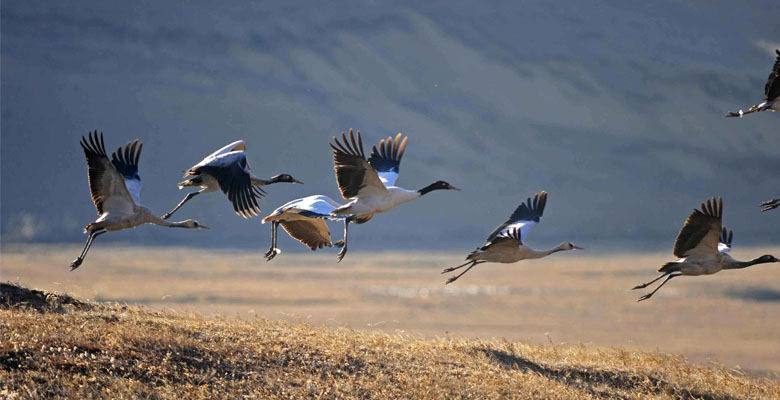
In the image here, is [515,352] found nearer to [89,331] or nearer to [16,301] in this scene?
[89,331]

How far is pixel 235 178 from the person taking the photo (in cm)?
1185

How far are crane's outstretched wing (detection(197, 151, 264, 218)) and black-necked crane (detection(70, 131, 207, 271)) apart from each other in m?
0.97

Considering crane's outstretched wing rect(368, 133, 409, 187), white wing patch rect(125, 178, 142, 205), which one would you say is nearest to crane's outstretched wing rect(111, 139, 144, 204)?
white wing patch rect(125, 178, 142, 205)

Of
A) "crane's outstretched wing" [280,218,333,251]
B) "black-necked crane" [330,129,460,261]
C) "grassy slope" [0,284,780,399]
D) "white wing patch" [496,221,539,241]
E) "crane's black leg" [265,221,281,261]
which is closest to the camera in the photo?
"grassy slope" [0,284,780,399]

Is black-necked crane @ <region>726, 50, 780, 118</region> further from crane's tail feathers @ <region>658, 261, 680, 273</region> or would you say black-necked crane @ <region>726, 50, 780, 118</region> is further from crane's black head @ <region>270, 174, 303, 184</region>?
crane's black head @ <region>270, 174, 303, 184</region>

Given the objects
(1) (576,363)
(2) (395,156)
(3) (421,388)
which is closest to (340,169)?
(2) (395,156)

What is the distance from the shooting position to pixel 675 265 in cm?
1309

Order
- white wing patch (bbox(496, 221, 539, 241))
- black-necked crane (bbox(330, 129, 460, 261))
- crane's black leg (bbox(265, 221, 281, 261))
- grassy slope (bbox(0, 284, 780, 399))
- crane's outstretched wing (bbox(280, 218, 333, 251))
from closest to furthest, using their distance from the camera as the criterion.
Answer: grassy slope (bbox(0, 284, 780, 399)) < black-necked crane (bbox(330, 129, 460, 261)) < crane's black leg (bbox(265, 221, 281, 261)) < crane's outstretched wing (bbox(280, 218, 333, 251)) < white wing patch (bbox(496, 221, 539, 241))

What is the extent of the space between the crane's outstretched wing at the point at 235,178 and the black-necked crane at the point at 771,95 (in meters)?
6.86

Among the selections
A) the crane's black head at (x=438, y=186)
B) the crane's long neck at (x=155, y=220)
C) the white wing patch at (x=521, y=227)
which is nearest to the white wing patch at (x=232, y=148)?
the crane's long neck at (x=155, y=220)

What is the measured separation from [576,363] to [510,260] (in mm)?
2061

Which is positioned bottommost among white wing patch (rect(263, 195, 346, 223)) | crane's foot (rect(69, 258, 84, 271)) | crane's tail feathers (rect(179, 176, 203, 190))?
crane's foot (rect(69, 258, 84, 271))

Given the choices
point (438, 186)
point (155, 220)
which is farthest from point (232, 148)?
point (438, 186)

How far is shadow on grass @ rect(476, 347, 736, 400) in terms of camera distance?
11859 millimetres
